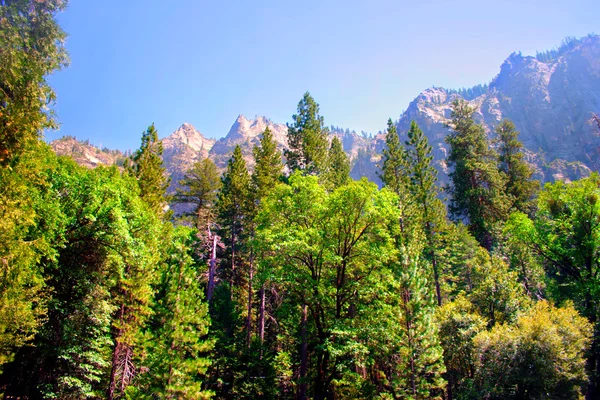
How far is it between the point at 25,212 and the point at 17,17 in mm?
15910

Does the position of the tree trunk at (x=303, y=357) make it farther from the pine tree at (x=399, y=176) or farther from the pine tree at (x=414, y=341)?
the pine tree at (x=399, y=176)

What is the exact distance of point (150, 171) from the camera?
25.6 meters

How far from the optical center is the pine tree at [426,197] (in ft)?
88.8

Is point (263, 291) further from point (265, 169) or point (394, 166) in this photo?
point (394, 166)

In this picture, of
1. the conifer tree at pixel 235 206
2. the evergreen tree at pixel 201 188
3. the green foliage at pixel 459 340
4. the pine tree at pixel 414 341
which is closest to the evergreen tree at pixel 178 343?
the pine tree at pixel 414 341

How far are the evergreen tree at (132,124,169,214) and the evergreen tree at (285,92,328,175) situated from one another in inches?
418

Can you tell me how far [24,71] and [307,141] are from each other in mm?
17811

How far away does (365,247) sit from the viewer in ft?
53.0

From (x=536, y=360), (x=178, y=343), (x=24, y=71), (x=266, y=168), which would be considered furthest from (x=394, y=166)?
(x=24, y=71)

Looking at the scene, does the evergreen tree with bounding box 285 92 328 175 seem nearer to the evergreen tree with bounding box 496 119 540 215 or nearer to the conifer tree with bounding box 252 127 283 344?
the conifer tree with bounding box 252 127 283 344

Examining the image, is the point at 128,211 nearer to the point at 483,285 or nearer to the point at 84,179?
the point at 84,179

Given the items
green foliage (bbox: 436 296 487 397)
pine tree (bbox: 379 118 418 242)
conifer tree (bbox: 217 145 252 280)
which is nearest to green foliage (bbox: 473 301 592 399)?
green foliage (bbox: 436 296 487 397)

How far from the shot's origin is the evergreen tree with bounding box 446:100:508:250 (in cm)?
3219

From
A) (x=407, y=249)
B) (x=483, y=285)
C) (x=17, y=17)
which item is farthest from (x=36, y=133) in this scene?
(x=483, y=285)
